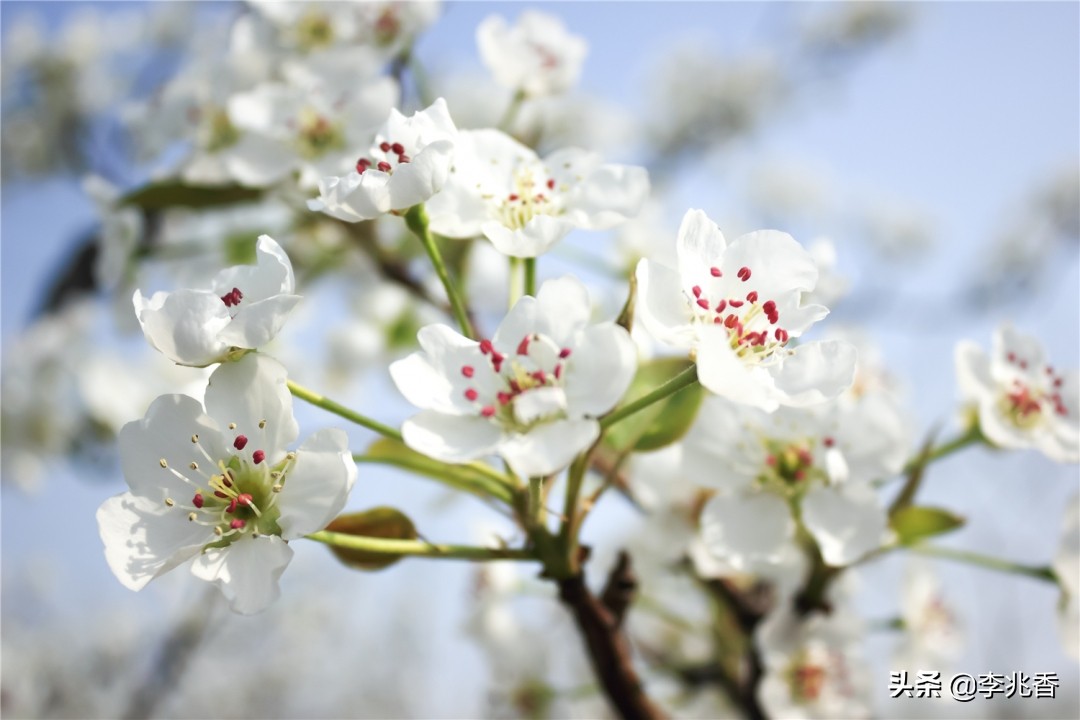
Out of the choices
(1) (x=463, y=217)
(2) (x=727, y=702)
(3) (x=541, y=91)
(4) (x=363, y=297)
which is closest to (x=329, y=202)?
(1) (x=463, y=217)

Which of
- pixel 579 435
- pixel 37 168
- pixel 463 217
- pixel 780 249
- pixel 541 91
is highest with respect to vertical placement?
pixel 37 168

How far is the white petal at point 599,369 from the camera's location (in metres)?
0.73

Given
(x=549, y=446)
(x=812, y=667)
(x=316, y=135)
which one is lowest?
(x=812, y=667)

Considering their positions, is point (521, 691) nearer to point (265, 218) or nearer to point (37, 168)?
point (265, 218)

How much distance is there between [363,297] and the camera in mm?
2406

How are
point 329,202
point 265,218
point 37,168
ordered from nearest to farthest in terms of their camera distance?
point 329,202, point 265,218, point 37,168

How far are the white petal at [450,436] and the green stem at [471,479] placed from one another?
2.0 inches

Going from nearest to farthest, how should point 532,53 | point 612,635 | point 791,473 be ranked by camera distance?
point 612,635
point 791,473
point 532,53

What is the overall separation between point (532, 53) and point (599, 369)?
0.80 metres

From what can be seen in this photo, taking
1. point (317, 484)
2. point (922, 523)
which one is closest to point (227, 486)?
point (317, 484)

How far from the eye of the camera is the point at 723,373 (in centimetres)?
71

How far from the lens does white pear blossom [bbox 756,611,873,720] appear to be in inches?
47.3

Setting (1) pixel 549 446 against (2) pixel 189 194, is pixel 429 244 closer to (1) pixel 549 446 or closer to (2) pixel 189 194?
(1) pixel 549 446

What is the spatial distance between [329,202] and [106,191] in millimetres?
926
